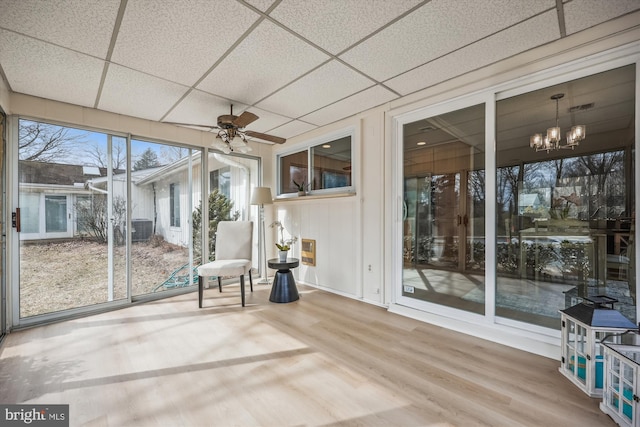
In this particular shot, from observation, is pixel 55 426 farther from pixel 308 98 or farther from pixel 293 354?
pixel 308 98

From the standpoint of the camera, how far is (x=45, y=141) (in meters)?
3.04

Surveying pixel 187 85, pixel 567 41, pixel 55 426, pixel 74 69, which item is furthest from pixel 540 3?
pixel 55 426

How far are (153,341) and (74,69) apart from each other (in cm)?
254

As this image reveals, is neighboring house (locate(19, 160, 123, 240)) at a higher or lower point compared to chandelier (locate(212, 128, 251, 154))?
lower

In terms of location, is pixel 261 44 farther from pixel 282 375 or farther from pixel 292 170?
pixel 292 170

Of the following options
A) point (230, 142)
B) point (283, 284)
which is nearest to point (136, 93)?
point (230, 142)

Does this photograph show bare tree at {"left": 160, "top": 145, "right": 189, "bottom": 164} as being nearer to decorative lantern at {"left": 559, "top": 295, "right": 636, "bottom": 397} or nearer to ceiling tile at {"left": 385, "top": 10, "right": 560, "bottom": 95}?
ceiling tile at {"left": 385, "top": 10, "right": 560, "bottom": 95}

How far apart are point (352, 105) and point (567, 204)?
234 centimetres

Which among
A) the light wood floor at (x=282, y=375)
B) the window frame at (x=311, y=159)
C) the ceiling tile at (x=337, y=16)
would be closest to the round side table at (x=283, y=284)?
the light wood floor at (x=282, y=375)

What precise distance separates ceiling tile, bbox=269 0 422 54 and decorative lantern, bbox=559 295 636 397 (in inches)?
90.9

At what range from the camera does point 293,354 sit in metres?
2.25

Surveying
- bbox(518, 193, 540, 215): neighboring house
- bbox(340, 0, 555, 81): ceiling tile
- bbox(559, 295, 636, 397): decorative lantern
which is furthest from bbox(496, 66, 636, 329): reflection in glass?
bbox(340, 0, 555, 81): ceiling tile

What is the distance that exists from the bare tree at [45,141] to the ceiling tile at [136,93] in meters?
0.52

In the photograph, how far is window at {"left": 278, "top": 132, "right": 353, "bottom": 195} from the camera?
3.95 metres
